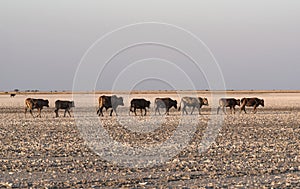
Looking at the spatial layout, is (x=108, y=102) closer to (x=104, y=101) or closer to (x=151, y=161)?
(x=104, y=101)

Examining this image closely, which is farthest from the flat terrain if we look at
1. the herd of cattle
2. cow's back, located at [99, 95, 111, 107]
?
cow's back, located at [99, 95, 111, 107]

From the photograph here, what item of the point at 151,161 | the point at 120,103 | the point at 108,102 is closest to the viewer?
the point at 151,161

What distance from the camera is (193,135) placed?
72.2 feet

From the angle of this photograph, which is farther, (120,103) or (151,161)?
(120,103)

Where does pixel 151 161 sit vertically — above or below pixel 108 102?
below

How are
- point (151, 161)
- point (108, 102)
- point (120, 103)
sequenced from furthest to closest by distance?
point (120, 103) < point (108, 102) < point (151, 161)

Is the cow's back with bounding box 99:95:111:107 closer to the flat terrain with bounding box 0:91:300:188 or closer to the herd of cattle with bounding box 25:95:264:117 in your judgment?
the herd of cattle with bounding box 25:95:264:117

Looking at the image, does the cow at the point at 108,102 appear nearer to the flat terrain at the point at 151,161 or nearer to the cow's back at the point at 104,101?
the cow's back at the point at 104,101

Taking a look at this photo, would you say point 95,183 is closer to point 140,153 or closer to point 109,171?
point 109,171

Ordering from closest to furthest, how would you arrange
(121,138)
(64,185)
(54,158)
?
(64,185), (54,158), (121,138)

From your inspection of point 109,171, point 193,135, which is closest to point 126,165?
point 109,171

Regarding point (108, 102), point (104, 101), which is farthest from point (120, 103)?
point (104, 101)

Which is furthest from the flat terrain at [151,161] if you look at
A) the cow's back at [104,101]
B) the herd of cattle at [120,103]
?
the cow's back at [104,101]

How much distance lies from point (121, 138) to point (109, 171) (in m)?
8.48
